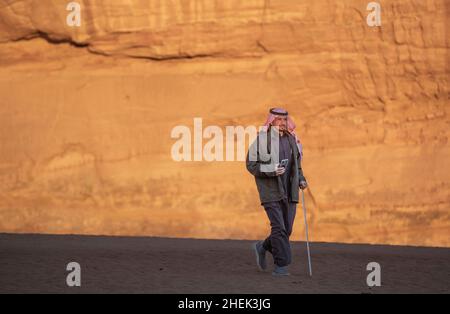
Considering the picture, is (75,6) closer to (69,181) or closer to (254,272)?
(69,181)

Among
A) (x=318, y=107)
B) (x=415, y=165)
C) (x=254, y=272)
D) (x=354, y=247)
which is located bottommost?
(x=254, y=272)

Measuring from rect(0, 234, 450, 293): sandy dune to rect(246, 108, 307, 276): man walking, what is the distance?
37 centimetres

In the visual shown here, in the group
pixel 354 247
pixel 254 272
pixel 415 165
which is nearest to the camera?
pixel 254 272

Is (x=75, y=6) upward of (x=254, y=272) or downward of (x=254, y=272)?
upward

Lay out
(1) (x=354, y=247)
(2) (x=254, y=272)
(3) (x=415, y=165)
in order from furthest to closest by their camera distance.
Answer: (3) (x=415, y=165) < (1) (x=354, y=247) < (2) (x=254, y=272)

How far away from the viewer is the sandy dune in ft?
30.8

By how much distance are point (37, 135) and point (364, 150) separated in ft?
21.2

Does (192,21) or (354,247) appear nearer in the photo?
(354,247)

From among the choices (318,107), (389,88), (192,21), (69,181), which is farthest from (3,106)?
(389,88)

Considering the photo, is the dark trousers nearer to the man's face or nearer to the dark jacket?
the dark jacket


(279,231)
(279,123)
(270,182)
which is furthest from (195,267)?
(279,123)

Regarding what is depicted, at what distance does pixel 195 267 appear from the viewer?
446 inches

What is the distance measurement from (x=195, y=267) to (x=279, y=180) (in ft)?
5.53

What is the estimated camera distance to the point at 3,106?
18.9 m
